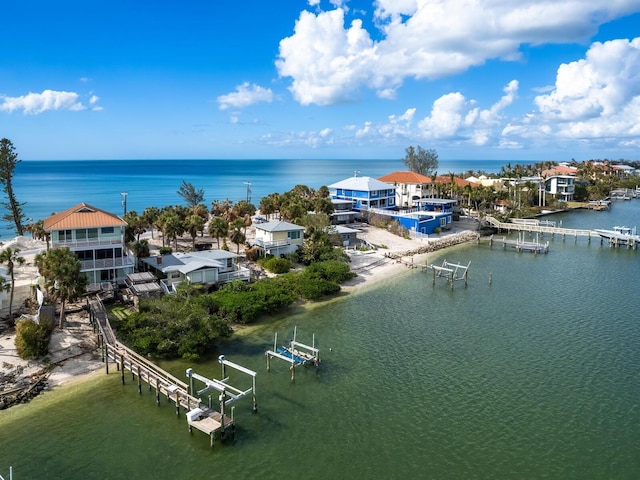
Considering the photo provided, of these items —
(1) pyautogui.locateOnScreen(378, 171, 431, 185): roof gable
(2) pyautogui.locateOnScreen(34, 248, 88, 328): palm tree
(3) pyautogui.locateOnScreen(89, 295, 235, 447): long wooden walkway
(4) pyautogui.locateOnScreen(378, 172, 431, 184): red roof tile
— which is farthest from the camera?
(4) pyautogui.locateOnScreen(378, 172, 431, 184): red roof tile

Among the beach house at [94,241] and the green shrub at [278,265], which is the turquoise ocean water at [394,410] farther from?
the beach house at [94,241]

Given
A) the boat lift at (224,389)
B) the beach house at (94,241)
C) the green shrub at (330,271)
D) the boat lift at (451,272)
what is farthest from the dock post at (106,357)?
the boat lift at (451,272)

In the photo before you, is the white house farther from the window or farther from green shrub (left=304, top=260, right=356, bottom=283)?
the window

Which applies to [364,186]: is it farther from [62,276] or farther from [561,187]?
[561,187]

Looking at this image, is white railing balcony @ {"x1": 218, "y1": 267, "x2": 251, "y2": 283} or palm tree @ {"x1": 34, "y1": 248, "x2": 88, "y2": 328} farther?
white railing balcony @ {"x1": 218, "y1": 267, "x2": 251, "y2": 283}

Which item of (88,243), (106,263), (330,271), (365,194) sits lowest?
(330,271)

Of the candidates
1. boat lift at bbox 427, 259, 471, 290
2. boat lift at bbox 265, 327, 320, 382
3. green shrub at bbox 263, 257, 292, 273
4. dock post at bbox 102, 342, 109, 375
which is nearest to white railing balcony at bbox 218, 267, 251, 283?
green shrub at bbox 263, 257, 292, 273

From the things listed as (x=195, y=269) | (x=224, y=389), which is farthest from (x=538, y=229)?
(x=224, y=389)
